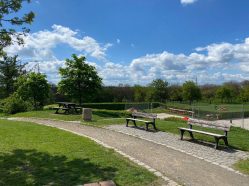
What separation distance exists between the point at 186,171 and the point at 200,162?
1.06 m

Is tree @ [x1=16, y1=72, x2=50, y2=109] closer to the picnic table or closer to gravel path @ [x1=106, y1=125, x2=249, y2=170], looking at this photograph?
the picnic table

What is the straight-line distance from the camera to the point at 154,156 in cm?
778

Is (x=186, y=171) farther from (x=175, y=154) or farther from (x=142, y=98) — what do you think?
(x=142, y=98)

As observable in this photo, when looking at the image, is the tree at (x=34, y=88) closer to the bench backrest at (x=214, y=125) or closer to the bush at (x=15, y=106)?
the bush at (x=15, y=106)

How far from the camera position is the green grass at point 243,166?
21.9 feet

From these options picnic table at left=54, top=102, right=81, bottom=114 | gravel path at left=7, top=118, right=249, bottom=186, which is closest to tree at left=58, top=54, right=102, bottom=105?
picnic table at left=54, top=102, right=81, bottom=114

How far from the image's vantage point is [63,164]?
6.49 metres

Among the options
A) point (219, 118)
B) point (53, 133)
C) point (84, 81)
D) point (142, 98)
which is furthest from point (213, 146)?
point (142, 98)

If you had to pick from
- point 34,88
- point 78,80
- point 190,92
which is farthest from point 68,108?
point 190,92

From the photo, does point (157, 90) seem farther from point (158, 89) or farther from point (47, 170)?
point (47, 170)

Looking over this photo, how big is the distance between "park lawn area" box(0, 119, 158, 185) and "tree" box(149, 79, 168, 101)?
44.0 metres

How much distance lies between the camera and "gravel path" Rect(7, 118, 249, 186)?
5.86m

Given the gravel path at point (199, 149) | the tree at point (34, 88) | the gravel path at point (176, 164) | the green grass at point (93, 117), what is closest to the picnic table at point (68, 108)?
the green grass at point (93, 117)

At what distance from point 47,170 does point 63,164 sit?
0.52 metres
